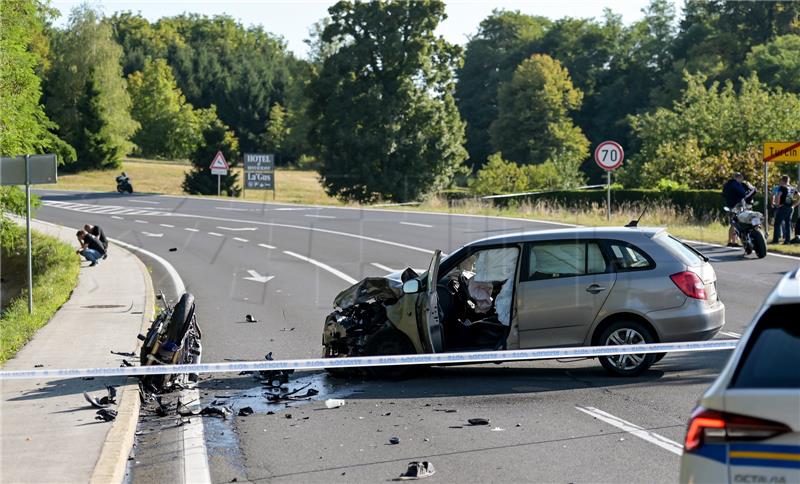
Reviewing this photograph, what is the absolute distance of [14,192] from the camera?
89.0 ft

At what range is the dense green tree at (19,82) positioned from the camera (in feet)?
80.6

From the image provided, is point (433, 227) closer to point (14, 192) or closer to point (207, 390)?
point (14, 192)

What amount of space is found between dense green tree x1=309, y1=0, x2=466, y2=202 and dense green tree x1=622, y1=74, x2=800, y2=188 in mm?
18234

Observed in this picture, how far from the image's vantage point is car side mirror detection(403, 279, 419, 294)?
34.1 ft

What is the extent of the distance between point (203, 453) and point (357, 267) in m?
15.6

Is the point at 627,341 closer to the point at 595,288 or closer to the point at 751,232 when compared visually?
the point at 595,288

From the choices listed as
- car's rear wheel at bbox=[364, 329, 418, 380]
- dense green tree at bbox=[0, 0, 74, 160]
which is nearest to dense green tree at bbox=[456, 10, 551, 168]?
dense green tree at bbox=[0, 0, 74, 160]

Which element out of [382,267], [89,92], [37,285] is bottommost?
[37,285]

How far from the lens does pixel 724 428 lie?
423 cm

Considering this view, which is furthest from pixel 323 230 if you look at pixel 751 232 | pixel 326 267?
pixel 751 232

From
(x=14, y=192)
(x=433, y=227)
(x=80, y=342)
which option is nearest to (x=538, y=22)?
(x=433, y=227)

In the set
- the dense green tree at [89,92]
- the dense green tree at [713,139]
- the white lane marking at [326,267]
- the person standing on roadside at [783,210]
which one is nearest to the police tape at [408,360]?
the white lane marking at [326,267]

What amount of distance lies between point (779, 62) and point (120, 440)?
74272 millimetres

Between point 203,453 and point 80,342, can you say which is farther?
point 80,342
